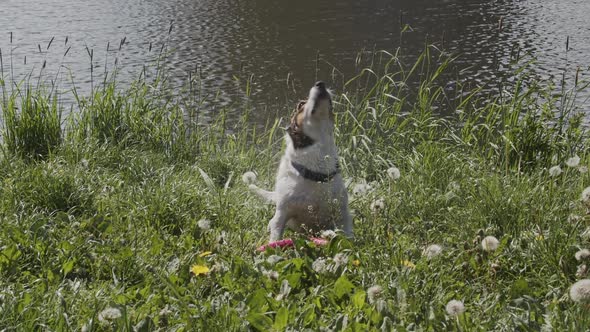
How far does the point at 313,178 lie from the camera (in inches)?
180

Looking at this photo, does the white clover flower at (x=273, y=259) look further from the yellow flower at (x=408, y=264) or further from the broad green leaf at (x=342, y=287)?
the yellow flower at (x=408, y=264)

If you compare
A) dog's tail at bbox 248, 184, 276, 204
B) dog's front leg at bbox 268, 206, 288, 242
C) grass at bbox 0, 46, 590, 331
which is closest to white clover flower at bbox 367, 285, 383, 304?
grass at bbox 0, 46, 590, 331

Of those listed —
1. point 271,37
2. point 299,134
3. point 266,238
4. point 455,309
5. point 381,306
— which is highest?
point 299,134

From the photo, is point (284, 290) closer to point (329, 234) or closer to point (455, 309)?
point (329, 234)

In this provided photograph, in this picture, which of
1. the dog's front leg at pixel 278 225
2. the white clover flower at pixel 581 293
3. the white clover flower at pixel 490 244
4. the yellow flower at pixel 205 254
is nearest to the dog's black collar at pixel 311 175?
the dog's front leg at pixel 278 225

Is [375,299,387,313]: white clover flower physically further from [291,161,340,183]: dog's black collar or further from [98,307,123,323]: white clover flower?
[291,161,340,183]: dog's black collar

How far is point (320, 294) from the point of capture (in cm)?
357

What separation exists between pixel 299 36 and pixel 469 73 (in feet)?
17.0

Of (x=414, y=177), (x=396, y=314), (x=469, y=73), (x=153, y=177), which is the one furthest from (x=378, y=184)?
(x=469, y=73)

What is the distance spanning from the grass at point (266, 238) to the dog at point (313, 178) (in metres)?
0.19

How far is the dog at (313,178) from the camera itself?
4.59 metres

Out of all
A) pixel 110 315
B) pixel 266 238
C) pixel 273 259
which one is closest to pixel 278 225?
pixel 266 238

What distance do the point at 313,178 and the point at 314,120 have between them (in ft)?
1.15

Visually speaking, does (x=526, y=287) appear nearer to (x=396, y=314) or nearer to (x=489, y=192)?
(x=396, y=314)
